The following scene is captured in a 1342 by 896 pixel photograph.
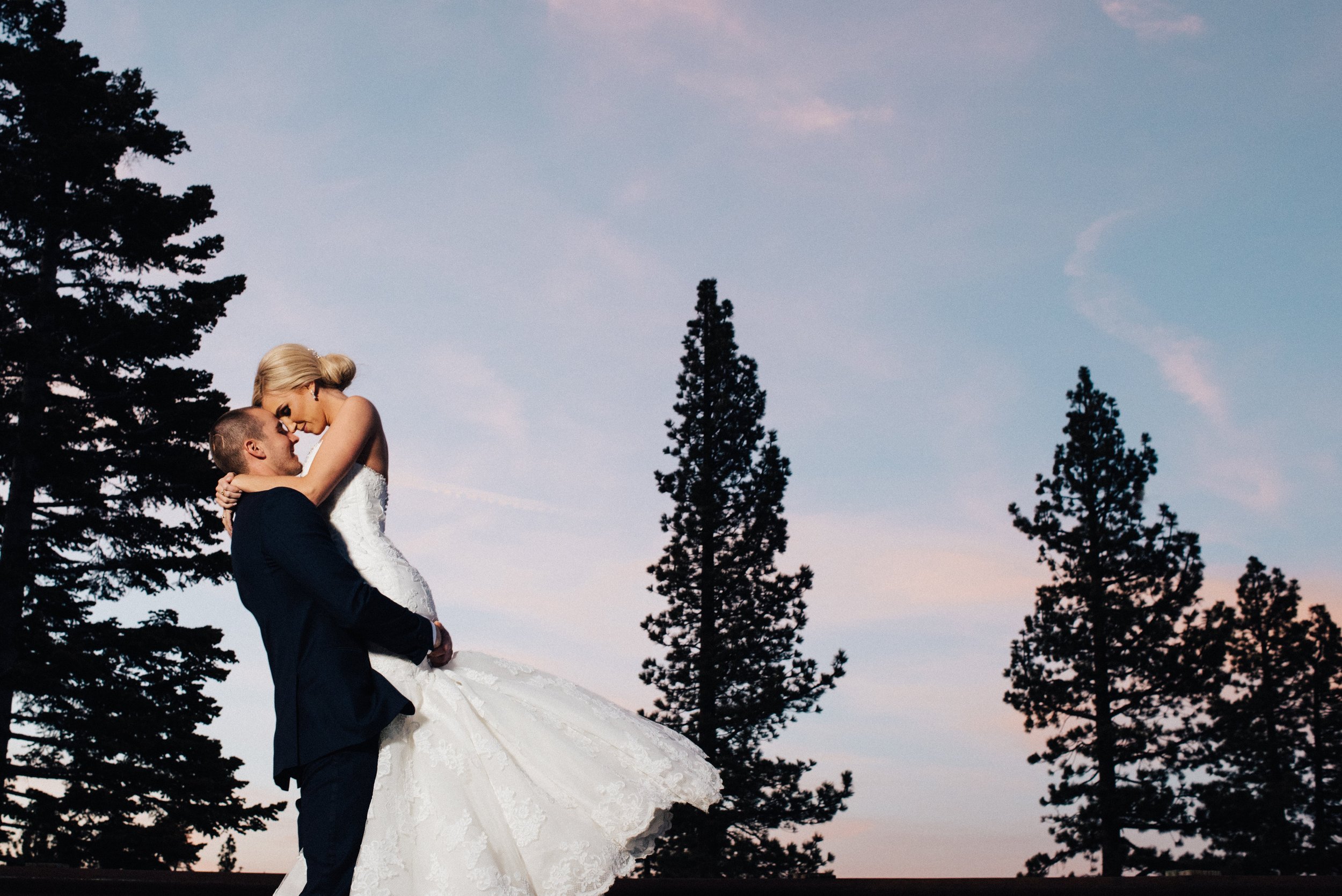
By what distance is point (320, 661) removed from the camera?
8.65 feet

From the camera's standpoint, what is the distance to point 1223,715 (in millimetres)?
25781

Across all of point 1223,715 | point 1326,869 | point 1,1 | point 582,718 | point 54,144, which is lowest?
point 1326,869

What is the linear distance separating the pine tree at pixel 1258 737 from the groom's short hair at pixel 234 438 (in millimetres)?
27550

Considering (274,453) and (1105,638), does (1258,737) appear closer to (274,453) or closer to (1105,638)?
(1105,638)

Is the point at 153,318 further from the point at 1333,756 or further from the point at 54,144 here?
the point at 1333,756

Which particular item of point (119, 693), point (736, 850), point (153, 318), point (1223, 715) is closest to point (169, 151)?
point (153, 318)

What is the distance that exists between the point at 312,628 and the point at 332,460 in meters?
0.51

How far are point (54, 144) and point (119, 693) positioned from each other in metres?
9.40

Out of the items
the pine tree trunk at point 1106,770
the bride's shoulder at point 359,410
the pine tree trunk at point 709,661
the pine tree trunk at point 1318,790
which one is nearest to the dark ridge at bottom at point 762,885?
the bride's shoulder at point 359,410

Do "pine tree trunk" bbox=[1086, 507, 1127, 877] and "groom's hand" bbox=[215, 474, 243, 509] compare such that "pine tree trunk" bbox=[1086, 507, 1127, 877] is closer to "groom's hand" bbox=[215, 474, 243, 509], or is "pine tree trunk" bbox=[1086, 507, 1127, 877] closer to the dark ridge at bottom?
the dark ridge at bottom

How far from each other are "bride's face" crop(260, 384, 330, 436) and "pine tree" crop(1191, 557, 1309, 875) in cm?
2732

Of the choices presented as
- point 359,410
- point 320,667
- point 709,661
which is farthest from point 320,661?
point 709,661

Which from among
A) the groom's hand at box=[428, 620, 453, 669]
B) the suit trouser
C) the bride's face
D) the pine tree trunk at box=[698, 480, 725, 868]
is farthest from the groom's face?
the pine tree trunk at box=[698, 480, 725, 868]

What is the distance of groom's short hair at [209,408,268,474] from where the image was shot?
2.88 metres
